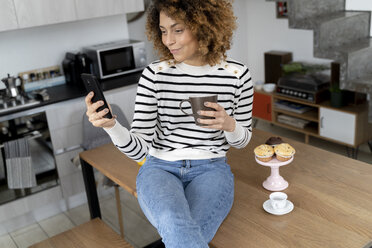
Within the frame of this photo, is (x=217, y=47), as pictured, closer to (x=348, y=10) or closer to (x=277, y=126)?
(x=348, y=10)

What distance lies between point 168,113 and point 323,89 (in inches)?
94.3

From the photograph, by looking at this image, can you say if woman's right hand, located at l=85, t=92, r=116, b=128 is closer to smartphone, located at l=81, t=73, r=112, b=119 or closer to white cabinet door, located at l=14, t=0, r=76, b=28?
smartphone, located at l=81, t=73, r=112, b=119

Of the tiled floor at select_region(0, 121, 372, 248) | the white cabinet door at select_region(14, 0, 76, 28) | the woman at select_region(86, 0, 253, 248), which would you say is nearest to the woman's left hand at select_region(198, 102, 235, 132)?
the woman at select_region(86, 0, 253, 248)

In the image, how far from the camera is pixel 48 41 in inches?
139

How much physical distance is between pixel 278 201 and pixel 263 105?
286 cm

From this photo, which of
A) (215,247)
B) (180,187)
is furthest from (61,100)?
(215,247)

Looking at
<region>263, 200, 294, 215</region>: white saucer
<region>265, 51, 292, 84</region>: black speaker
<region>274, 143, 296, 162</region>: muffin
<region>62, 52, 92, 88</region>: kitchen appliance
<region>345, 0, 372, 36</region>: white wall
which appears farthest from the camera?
<region>265, 51, 292, 84</region>: black speaker

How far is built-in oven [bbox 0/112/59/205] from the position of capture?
9.70ft

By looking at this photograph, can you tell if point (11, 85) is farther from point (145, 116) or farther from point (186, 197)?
point (186, 197)

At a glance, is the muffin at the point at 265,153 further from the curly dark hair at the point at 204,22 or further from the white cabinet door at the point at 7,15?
the white cabinet door at the point at 7,15

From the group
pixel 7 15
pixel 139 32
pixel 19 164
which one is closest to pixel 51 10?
pixel 7 15

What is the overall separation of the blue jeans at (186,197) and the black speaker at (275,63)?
2852 millimetres

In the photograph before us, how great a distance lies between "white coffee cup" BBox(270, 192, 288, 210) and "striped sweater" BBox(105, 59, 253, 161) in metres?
0.30

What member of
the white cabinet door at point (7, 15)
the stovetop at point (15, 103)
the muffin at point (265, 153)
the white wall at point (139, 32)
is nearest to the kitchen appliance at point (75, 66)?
the stovetop at point (15, 103)
